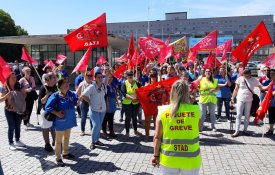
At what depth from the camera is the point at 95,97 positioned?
713 centimetres

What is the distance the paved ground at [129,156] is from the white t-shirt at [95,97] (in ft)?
3.39

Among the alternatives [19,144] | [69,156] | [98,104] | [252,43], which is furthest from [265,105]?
[19,144]

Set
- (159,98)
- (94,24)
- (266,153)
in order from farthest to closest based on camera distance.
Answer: (94,24), (159,98), (266,153)

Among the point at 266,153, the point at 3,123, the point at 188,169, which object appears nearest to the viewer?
the point at 188,169

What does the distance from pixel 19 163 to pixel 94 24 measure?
3.98m

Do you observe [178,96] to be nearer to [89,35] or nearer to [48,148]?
[48,148]

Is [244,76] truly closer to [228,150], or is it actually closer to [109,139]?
[228,150]

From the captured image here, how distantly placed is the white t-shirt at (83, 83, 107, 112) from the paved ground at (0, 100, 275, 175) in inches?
40.6

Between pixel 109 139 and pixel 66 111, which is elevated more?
pixel 66 111

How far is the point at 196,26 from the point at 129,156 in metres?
109

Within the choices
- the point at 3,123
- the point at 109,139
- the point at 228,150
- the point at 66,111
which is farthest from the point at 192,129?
the point at 3,123

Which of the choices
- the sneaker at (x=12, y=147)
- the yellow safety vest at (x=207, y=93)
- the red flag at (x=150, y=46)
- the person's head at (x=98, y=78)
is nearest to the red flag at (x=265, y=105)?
the yellow safety vest at (x=207, y=93)

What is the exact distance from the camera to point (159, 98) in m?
7.72

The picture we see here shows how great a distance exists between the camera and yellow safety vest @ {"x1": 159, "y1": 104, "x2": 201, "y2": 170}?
3.57 m
